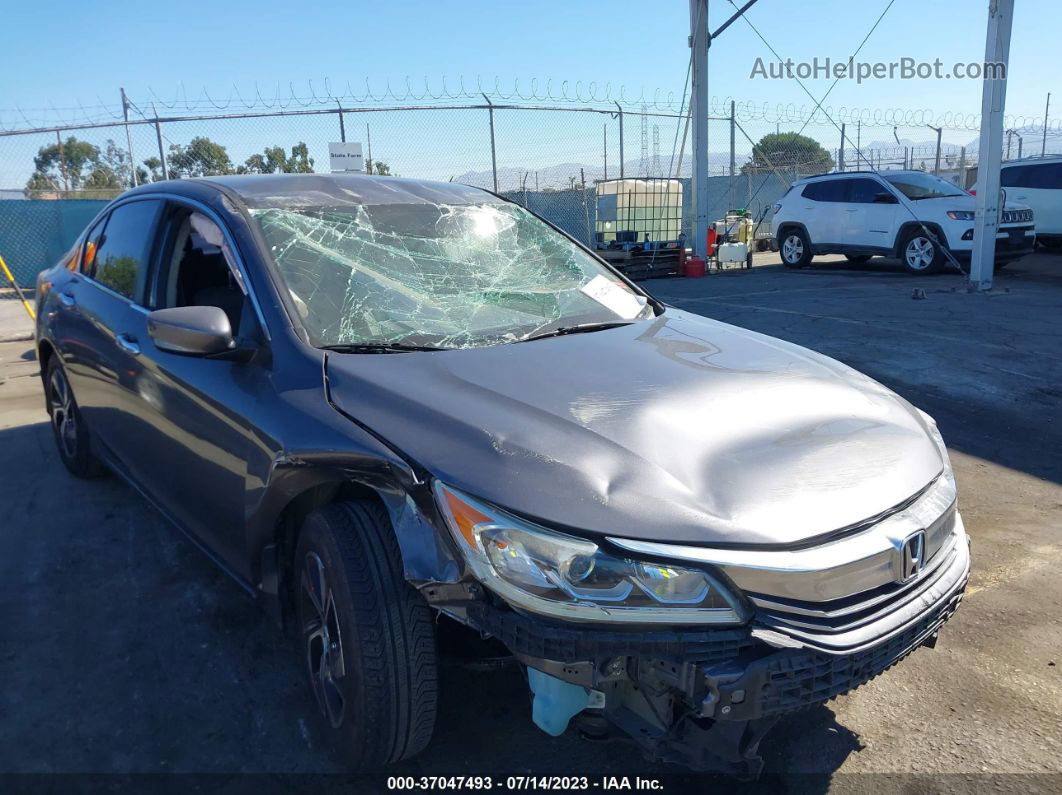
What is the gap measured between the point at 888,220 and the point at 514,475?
46.8 ft

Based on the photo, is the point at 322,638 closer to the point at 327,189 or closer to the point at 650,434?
the point at 650,434

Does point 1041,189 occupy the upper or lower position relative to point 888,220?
upper

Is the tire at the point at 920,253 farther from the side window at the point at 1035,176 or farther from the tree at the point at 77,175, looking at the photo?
the tree at the point at 77,175

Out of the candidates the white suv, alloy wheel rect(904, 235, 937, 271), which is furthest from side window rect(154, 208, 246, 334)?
alloy wheel rect(904, 235, 937, 271)

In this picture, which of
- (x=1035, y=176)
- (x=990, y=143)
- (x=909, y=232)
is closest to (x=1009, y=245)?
(x=909, y=232)

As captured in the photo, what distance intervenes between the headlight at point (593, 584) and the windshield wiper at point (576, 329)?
44.7 inches

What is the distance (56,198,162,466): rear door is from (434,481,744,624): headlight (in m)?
2.24

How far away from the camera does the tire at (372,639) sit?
2.10 meters

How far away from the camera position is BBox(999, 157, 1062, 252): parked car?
15820mm

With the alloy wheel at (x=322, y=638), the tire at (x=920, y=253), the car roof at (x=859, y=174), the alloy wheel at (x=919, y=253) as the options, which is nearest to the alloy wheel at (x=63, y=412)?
the alloy wheel at (x=322, y=638)

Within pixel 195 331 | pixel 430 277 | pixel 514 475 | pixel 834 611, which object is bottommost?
pixel 834 611

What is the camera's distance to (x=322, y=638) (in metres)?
2.38

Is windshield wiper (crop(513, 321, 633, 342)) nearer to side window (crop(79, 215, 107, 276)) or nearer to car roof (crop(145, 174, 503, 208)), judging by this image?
car roof (crop(145, 174, 503, 208))

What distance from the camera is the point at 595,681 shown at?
70.5 inches
